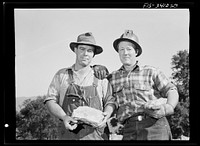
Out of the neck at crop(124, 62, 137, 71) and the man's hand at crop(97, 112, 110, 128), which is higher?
the neck at crop(124, 62, 137, 71)

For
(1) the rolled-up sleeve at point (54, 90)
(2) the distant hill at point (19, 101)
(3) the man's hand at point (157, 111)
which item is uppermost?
(1) the rolled-up sleeve at point (54, 90)

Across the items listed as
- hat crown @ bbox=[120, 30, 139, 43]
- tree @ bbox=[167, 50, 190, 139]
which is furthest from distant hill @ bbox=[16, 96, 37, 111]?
tree @ bbox=[167, 50, 190, 139]

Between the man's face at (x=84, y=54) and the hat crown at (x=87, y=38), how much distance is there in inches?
1.9

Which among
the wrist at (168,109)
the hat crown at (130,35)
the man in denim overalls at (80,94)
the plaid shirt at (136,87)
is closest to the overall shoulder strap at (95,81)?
the man in denim overalls at (80,94)

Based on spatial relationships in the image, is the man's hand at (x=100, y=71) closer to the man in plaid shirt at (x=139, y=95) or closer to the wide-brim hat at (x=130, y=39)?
the man in plaid shirt at (x=139, y=95)

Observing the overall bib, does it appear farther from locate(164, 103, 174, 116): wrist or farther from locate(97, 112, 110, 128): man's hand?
locate(164, 103, 174, 116): wrist

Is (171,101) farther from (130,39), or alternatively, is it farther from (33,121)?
(33,121)

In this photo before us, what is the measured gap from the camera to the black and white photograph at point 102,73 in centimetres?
271

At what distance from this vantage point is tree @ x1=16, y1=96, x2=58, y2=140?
2.74m

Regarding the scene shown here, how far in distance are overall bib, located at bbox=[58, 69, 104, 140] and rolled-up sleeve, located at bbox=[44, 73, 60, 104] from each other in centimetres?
8
